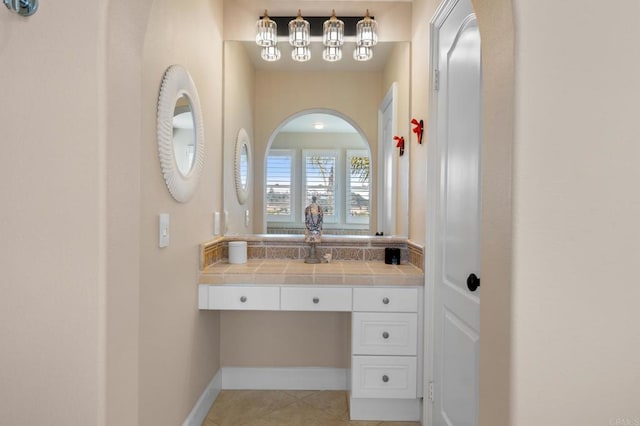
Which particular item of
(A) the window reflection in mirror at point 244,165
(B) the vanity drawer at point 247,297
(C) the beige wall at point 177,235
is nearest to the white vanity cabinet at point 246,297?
(B) the vanity drawer at point 247,297

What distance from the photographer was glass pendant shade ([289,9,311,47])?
8.27 feet

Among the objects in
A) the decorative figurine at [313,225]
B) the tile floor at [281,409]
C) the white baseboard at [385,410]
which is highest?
the decorative figurine at [313,225]

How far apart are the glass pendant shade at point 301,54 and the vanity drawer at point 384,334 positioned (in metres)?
1.66

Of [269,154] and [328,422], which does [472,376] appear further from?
[269,154]

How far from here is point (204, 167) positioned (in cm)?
218

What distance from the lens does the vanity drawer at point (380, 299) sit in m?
2.13

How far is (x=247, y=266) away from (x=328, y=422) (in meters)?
0.98

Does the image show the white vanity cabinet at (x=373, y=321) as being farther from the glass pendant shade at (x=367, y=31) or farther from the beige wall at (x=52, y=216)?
the glass pendant shade at (x=367, y=31)

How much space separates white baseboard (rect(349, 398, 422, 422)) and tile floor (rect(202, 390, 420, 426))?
0.03m

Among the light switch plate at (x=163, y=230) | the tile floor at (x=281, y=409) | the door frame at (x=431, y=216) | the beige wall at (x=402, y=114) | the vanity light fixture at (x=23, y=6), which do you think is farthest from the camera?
the beige wall at (x=402, y=114)

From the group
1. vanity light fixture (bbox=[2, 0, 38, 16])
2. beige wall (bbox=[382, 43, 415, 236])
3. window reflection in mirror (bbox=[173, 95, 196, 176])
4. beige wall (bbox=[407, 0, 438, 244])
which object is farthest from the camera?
beige wall (bbox=[382, 43, 415, 236])

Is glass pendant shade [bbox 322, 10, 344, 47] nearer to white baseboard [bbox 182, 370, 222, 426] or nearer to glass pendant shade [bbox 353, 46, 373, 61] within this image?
glass pendant shade [bbox 353, 46, 373, 61]

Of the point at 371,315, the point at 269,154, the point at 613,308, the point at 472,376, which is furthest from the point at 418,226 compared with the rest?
the point at 613,308

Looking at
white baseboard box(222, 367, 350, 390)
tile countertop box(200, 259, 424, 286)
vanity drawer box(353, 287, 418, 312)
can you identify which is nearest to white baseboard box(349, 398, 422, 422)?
white baseboard box(222, 367, 350, 390)
